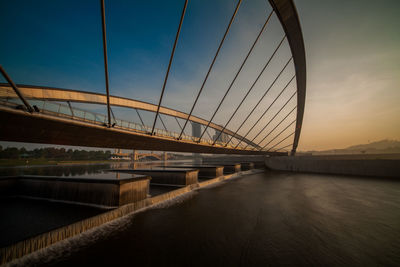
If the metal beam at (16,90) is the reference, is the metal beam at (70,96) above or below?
above

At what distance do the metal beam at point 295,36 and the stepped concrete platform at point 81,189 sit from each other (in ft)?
55.6

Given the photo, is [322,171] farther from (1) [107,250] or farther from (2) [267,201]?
(1) [107,250]

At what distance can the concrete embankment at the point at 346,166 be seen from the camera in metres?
23.9

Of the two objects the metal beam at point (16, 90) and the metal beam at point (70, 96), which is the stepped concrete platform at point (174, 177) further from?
→ the metal beam at point (16, 90)

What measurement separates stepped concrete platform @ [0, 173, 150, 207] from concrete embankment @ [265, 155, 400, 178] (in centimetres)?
3439

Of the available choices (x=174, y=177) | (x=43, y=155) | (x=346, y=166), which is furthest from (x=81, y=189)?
(x=43, y=155)

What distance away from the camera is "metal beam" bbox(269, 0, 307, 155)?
42.1 ft

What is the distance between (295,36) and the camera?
17000 mm

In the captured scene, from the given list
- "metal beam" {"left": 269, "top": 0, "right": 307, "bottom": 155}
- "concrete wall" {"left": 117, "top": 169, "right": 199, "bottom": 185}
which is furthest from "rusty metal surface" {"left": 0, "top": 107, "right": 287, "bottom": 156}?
"metal beam" {"left": 269, "top": 0, "right": 307, "bottom": 155}

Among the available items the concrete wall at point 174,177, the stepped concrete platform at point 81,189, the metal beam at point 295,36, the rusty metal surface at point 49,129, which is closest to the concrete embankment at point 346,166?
the metal beam at point 295,36

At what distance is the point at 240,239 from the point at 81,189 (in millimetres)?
9718

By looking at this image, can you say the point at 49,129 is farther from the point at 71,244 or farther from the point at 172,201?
the point at 172,201

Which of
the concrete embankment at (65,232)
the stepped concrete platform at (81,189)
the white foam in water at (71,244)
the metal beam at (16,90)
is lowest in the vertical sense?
the white foam in water at (71,244)

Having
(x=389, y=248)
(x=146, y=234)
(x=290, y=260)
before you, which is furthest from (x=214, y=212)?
(x=389, y=248)
